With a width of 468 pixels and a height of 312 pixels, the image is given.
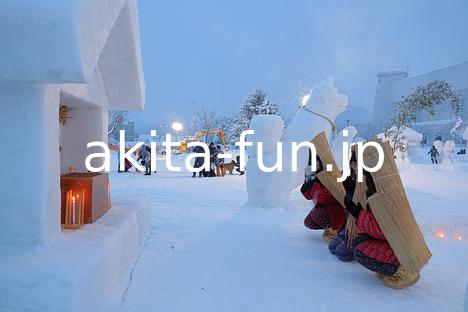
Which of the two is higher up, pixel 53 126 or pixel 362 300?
pixel 53 126

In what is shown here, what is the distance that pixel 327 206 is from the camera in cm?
503

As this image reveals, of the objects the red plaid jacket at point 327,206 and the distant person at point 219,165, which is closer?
the red plaid jacket at point 327,206

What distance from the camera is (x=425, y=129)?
4366 cm

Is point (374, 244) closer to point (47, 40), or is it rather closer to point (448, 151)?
point (47, 40)

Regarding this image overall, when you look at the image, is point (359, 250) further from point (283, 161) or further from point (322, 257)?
point (283, 161)

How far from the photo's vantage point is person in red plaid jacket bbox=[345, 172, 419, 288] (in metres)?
3.42

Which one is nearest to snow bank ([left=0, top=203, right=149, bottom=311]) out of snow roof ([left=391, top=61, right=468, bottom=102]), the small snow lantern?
the small snow lantern

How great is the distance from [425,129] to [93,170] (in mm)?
45904

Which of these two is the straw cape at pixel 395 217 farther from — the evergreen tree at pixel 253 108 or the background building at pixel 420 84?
the evergreen tree at pixel 253 108

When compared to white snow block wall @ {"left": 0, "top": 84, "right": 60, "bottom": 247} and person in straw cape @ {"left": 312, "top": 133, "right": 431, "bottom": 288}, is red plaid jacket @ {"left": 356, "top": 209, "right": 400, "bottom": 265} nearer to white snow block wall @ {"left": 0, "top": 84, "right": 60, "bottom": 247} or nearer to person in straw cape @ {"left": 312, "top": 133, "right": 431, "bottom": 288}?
person in straw cape @ {"left": 312, "top": 133, "right": 431, "bottom": 288}

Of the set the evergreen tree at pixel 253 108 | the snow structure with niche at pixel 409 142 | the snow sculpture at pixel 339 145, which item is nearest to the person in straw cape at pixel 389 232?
the snow sculpture at pixel 339 145

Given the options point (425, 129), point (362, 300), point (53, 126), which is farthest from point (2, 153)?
point (425, 129)

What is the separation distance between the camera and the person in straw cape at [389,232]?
131 inches

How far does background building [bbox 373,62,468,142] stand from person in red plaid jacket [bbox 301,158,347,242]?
2773 cm
